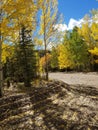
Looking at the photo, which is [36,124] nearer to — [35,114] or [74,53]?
[35,114]

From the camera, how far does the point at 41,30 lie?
72.3ft

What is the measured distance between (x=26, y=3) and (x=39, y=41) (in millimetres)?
9151

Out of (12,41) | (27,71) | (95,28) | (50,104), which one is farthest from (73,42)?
(50,104)

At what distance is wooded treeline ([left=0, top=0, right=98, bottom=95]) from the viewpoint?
477 inches

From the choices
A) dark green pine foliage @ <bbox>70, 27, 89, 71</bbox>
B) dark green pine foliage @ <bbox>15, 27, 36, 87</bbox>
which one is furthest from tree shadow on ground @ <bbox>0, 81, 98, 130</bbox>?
dark green pine foliage @ <bbox>70, 27, 89, 71</bbox>

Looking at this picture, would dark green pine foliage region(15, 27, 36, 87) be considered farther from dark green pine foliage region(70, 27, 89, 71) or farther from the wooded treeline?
dark green pine foliage region(70, 27, 89, 71)

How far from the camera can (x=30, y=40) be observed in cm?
1859

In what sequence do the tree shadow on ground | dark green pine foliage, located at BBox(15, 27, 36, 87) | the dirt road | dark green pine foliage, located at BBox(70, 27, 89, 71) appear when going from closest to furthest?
1. the tree shadow on ground
2. dark green pine foliage, located at BBox(15, 27, 36, 87)
3. the dirt road
4. dark green pine foliage, located at BBox(70, 27, 89, 71)

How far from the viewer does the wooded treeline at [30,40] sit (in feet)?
39.7

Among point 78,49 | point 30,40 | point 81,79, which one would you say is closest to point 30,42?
point 30,40

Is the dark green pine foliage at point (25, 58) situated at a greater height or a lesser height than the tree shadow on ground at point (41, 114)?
greater

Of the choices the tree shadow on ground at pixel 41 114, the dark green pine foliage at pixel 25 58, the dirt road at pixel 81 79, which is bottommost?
the tree shadow on ground at pixel 41 114

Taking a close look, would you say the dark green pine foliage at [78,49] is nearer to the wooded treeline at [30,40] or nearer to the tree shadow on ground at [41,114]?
the wooded treeline at [30,40]

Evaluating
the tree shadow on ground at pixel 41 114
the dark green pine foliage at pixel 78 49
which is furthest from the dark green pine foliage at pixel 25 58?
the dark green pine foliage at pixel 78 49
